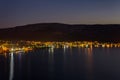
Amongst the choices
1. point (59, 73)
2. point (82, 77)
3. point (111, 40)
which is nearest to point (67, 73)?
point (59, 73)

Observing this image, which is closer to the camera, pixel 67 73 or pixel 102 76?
pixel 102 76

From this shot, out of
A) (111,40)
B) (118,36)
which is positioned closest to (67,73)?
(111,40)

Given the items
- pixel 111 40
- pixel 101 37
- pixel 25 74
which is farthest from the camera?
pixel 101 37

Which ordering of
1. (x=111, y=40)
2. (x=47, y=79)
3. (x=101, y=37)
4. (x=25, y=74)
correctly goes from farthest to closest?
(x=101, y=37) < (x=111, y=40) < (x=25, y=74) < (x=47, y=79)

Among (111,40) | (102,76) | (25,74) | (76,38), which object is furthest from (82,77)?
(76,38)

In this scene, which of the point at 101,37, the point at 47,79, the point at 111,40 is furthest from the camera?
the point at 101,37

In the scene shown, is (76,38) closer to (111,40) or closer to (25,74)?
(111,40)

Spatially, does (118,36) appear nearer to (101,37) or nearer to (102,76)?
(101,37)

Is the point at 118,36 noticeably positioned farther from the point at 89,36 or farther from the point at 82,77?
the point at 82,77
